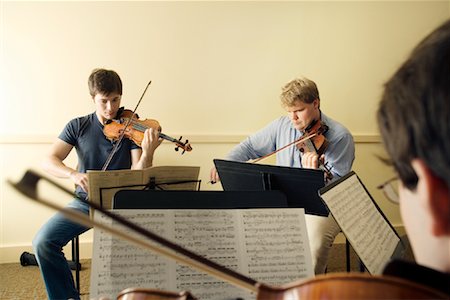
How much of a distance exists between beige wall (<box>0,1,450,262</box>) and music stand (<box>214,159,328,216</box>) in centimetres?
133

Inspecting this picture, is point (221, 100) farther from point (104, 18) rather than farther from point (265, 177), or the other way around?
point (265, 177)

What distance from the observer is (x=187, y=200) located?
1176 millimetres

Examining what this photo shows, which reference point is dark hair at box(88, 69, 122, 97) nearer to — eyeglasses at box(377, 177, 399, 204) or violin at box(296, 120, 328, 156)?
violin at box(296, 120, 328, 156)

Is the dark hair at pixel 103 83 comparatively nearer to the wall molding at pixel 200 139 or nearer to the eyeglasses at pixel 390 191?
the wall molding at pixel 200 139

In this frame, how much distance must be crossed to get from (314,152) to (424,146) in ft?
5.49

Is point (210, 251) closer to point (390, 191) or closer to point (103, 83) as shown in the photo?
point (390, 191)

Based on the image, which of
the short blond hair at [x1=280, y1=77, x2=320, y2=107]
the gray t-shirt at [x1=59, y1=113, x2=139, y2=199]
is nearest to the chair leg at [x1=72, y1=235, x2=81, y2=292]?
the gray t-shirt at [x1=59, y1=113, x2=139, y2=199]

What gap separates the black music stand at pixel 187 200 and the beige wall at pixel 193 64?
5.75 feet

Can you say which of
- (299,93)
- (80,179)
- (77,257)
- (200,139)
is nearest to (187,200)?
(80,179)

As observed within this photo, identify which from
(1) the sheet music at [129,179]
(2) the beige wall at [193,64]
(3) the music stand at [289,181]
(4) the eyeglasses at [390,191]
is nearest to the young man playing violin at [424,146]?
(4) the eyeglasses at [390,191]

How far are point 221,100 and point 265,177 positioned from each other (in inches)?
59.5

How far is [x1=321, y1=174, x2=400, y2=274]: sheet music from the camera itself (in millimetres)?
1188

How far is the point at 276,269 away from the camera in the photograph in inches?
44.2

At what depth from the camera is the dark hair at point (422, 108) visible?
1.65ft
